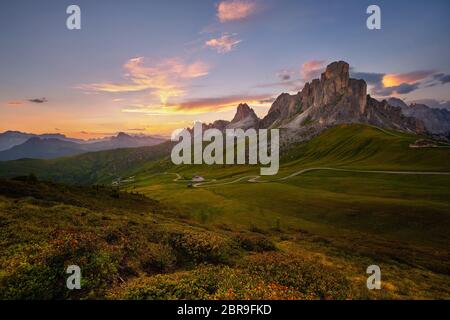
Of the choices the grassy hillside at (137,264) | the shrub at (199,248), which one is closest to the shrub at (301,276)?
the grassy hillside at (137,264)

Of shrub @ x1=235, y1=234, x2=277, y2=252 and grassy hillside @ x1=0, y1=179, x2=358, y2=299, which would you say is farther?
shrub @ x1=235, y1=234, x2=277, y2=252

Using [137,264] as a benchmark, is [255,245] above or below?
below

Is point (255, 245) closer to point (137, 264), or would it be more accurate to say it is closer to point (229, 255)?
point (229, 255)

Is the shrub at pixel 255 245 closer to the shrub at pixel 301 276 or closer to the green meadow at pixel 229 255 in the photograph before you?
the green meadow at pixel 229 255

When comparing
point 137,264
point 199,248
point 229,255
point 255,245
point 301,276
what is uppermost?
point 137,264

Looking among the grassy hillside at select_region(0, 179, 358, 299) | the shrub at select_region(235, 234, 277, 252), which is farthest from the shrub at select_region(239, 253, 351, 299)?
the shrub at select_region(235, 234, 277, 252)

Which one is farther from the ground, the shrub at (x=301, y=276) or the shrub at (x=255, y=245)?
the shrub at (x=301, y=276)

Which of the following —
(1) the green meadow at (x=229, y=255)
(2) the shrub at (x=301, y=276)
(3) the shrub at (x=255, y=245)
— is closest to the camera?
(1) the green meadow at (x=229, y=255)

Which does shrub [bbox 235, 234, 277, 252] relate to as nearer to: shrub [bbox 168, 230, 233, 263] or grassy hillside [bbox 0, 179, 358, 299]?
grassy hillside [bbox 0, 179, 358, 299]

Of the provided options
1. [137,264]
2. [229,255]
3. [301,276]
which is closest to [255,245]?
[229,255]

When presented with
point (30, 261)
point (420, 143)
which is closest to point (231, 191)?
point (30, 261)

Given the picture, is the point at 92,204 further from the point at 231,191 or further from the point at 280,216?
the point at 231,191

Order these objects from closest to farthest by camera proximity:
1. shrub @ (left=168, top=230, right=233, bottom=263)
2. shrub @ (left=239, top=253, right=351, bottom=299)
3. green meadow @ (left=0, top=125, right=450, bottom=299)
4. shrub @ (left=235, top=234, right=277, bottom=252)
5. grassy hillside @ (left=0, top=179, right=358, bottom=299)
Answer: grassy hillside @ (left=0, top=179, right=358, bottom=299) → green meadow @ (left=0, top=125, right=450, bottom=299) → shrub @ (left=239, top=253, right=351, bottom=299) → shrub @ (left=168, top=230, right=233, bottom=263) → shrub @ (left=235, top=234, right=277, bottom=252)
